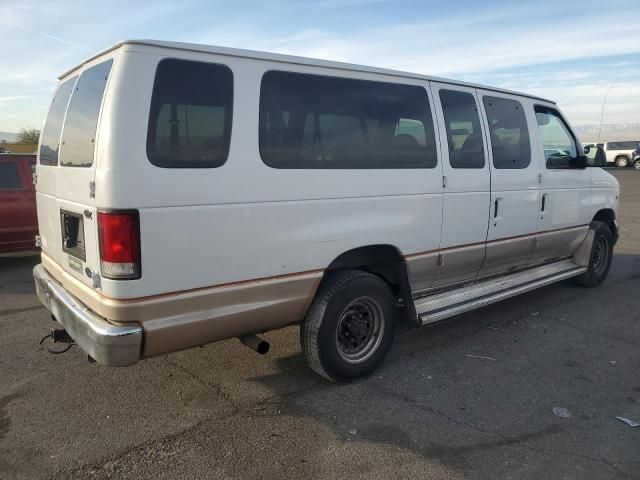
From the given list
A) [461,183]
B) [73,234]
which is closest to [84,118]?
[73,234]

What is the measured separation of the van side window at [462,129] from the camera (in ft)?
14.1

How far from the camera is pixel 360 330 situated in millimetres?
3928

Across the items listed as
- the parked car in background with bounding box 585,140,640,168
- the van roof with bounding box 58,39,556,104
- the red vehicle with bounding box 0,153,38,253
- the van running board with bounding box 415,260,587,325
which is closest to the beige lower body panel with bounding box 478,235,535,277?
the van running board with bounding box 415,260,587,325

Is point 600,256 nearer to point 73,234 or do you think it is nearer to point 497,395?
point 497,395

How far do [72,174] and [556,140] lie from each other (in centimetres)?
473

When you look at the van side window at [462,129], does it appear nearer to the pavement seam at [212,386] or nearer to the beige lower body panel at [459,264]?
the beige lower body panel at [459,264]

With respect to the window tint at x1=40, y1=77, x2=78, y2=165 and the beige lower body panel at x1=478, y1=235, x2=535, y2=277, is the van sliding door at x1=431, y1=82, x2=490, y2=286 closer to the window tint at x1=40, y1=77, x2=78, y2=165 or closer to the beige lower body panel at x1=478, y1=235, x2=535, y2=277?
the beige lower body panel at x1=478, y1=235, x2=535, y2=277

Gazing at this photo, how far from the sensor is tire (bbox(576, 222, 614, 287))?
6.27 meters

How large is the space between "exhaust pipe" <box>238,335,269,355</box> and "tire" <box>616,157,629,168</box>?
40.4 meters

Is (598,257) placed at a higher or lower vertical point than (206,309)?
lower

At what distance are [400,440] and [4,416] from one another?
8.33ft

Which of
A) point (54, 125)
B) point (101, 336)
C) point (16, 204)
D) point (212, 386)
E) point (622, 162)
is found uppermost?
point (54, 125)

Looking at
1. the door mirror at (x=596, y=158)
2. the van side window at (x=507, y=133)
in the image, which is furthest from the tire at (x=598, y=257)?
the van side window at (x=507, y=133)

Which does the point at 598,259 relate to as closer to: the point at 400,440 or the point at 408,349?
the point at 408,349
